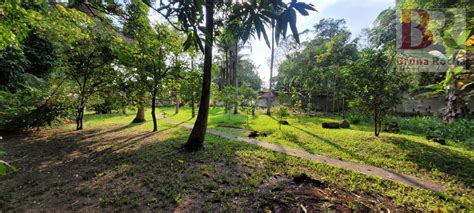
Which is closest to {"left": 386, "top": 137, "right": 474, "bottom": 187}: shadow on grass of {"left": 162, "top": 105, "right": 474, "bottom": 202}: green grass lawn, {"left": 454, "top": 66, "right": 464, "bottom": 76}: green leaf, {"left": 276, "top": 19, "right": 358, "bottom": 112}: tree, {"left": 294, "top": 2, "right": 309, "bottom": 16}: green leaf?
{"left": 162, "top": 105, "right": 474, "bottom": 202}: green grass lawn

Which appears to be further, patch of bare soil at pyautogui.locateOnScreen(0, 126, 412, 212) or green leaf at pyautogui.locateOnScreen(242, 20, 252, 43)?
patch of bare soil at pyautogui.locateOnScreen(0, 126, 412, 212)

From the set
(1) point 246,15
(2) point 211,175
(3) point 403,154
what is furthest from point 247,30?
(3) point 403,154

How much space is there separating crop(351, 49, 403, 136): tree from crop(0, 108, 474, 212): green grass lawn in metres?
1.21

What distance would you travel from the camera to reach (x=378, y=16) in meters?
18.1

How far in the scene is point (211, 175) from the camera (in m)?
4.39

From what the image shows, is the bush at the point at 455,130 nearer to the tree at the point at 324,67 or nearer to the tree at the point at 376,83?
the tree at the point at 376,83

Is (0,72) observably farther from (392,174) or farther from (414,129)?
(414,129)

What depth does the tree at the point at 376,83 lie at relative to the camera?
278 inches

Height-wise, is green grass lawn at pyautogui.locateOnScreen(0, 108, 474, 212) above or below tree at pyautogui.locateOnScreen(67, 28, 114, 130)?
below

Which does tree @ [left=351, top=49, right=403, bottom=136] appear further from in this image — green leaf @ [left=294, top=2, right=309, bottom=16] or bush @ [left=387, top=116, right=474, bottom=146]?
green leaf @ [left=294, top=2, right=309, bottom=16]

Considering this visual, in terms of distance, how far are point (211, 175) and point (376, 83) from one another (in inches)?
252

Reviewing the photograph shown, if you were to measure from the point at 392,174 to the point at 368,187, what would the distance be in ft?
3.96

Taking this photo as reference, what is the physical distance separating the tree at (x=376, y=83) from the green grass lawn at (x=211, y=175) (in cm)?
121

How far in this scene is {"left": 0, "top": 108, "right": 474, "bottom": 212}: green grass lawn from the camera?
3420mm
